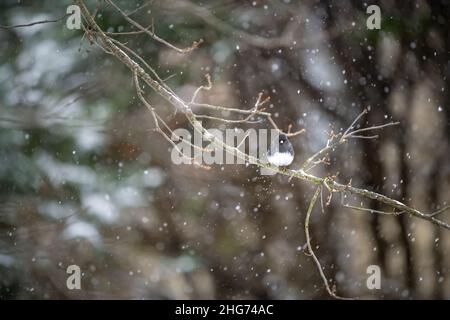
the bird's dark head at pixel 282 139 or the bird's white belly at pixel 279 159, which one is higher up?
the bird's dark head at pixel 282 139

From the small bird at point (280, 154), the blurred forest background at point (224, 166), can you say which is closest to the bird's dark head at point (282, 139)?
the small bird at point (280, 154)

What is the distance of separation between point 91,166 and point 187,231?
741 mm

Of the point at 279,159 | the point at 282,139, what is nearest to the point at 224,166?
the point at 282,139

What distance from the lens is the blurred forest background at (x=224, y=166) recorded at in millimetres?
3869

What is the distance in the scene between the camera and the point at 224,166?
13.3ft

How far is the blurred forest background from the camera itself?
387 cm

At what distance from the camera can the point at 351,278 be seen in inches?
165

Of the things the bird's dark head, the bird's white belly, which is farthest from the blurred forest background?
the bird's white belly

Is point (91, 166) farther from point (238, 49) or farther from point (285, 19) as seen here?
point (285, 19)

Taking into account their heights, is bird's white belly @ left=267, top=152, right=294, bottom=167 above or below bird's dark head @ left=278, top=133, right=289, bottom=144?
below

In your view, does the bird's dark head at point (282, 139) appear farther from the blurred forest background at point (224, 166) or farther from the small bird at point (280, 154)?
the blurred forest background at point (224, 166)

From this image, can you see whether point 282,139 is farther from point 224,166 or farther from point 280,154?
point 224,166

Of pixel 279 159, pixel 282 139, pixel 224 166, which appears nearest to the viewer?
pixel 279 159

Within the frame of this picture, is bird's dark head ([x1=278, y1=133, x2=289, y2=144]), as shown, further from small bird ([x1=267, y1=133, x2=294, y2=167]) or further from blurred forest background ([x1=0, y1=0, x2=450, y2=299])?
blurred forest background ([x1=0, y1=0, x2=450, y2=299])
